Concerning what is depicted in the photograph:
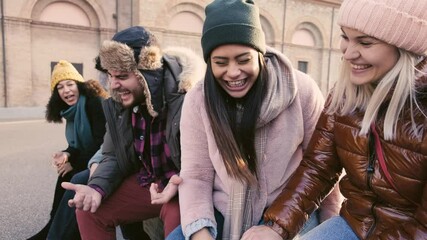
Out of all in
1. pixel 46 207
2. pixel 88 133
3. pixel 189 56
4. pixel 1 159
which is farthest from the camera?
pixel 1 159

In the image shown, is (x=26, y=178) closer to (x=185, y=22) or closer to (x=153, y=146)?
(x=153, y=146)

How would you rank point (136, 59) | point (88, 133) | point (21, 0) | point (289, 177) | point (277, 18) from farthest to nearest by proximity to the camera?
point (277, 18) → point (21, 0) → point (88, 133) → point (136, 59) → point (289, 177)

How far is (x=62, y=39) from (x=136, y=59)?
15.6 meters

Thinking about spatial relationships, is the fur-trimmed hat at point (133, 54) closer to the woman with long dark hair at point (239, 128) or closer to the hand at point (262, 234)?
the woman with long dark hair at point (239, 128)

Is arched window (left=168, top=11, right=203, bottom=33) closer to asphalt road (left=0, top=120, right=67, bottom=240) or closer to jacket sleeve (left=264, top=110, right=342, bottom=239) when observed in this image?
asphalt road (left=0, top=120, right=67, bottom=240)

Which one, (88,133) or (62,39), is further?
(62,39)

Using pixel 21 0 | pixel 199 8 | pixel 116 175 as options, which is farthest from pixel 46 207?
pixel 199 8

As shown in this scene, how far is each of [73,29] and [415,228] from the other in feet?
56.5

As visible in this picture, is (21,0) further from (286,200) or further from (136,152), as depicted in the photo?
(286,200)

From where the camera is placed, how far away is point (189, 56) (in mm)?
2520

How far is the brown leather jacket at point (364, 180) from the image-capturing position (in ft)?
4.39

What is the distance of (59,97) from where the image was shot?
11.2ft

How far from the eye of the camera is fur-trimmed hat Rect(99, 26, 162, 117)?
7.47 feet

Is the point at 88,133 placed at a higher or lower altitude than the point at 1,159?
higher
